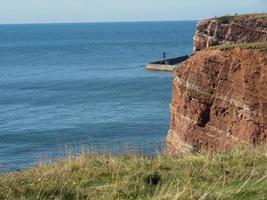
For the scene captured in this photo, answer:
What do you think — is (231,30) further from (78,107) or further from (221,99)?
(221,99)

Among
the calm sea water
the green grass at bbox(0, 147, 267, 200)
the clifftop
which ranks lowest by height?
the calm sea water

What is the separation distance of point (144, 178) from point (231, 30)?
7004cm

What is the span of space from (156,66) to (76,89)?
2584cm

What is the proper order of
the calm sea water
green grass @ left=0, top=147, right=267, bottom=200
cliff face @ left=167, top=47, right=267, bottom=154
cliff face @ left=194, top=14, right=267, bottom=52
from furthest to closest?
cliff face @ left=194, top=14, right=267, bottom=52
the calm sea water
cliff face @ left=167, top=47, right=267, bottom=154
green grass @ left=0, top=147, right=267, bottom=200

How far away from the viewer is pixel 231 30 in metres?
76.9

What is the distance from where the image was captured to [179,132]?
38.4 metres

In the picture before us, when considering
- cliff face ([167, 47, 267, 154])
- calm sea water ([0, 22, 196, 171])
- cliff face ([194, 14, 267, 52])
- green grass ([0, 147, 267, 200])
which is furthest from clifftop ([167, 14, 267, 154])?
cliff face ([194, 14, 267, 52])

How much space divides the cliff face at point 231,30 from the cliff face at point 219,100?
3249 cm

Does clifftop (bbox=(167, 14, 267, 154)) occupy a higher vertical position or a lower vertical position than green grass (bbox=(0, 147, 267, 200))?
lower

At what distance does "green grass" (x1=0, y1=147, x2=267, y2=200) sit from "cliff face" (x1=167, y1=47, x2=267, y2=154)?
21.4 metres

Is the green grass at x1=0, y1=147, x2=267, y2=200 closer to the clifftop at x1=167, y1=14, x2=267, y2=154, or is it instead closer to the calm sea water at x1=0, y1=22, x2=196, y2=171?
the calm sea water at x1=0, y1=22, x2=196, y2=171

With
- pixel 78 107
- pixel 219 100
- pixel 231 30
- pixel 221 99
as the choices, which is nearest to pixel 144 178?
pixel 221 99

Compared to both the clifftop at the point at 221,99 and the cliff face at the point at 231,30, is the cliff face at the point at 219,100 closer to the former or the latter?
the clifftop at the point at 221,99

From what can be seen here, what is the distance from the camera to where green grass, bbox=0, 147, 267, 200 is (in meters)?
7.73
